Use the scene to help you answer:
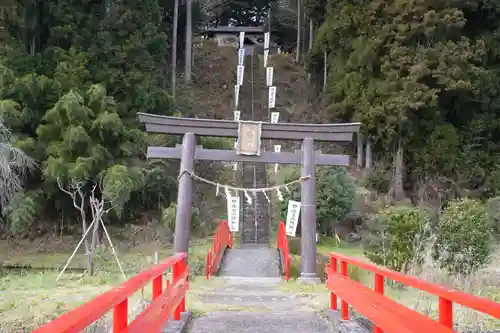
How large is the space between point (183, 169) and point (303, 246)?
8.56ft

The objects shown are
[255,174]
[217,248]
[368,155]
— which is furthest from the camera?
[255,174]

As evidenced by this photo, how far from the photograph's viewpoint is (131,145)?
58.7ft

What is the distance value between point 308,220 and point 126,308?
305 inches

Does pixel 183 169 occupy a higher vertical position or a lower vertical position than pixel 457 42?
lower

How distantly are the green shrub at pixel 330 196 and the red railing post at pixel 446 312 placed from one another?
14.3 meters

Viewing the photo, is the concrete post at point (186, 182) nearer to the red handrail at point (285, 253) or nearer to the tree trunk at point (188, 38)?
the red handrail at point (285, 253)

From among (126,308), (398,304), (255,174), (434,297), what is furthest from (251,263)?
(126,308)

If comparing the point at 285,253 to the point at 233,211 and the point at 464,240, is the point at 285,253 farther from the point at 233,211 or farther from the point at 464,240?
the point at 464,240

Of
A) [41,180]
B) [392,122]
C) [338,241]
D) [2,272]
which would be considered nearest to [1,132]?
[2,272]

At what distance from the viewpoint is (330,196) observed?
1703 cm

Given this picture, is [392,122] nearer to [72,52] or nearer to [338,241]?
[338,241]

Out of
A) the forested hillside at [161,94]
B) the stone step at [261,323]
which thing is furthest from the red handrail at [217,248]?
the stone step at [261,323]

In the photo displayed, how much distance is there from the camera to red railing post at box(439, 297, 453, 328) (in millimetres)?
2686

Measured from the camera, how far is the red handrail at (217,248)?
37.7ft
